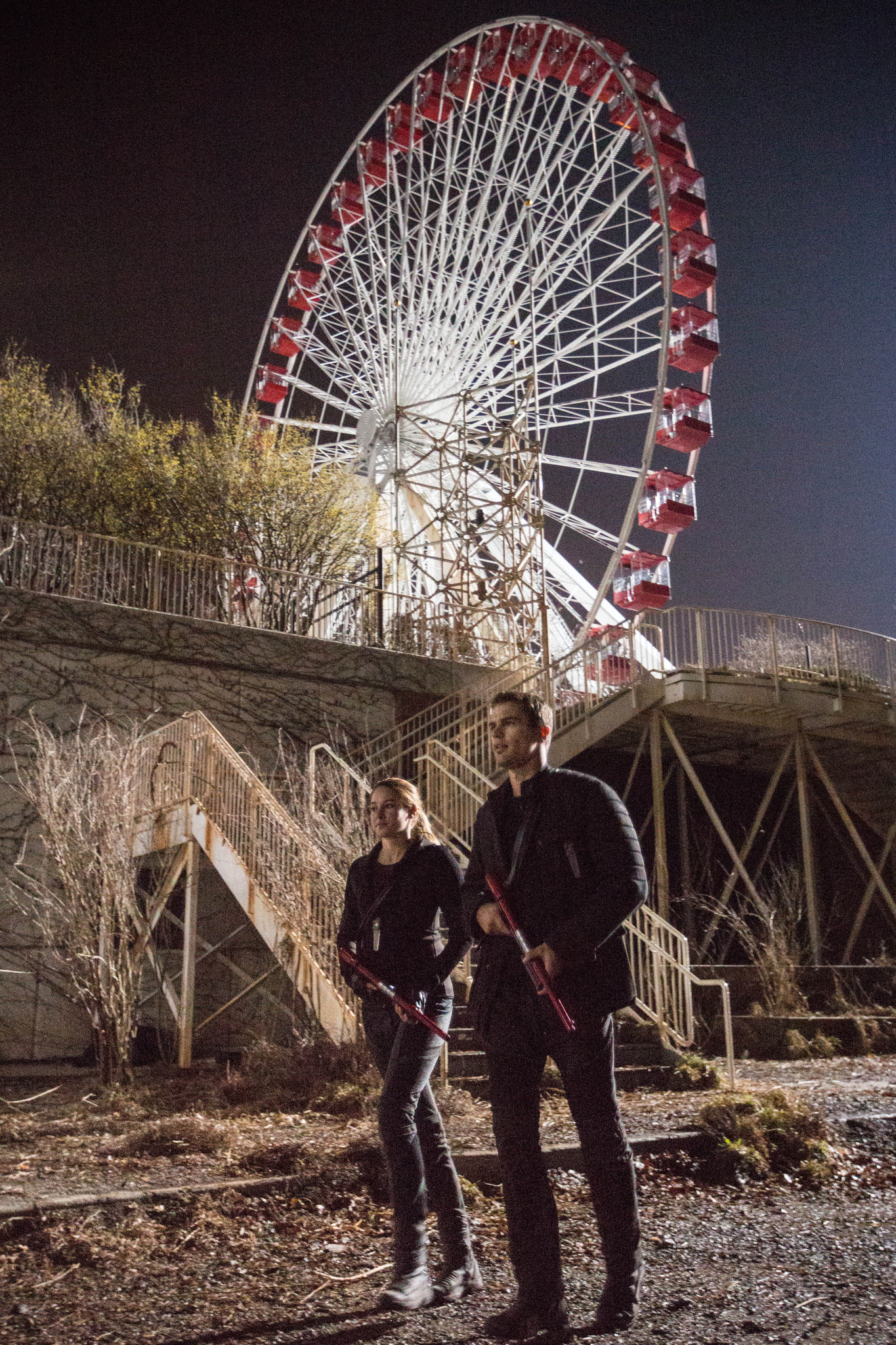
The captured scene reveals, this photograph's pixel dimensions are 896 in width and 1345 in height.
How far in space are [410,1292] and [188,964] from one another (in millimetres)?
7318

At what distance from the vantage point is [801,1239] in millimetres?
4672

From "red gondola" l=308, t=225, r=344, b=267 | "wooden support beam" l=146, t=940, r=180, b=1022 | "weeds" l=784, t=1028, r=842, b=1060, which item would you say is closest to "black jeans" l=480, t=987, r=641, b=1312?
"wooden support beam" l=146, t=940, r=180, b=1022

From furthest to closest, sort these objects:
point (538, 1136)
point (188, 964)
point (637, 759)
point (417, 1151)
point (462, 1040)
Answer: point (637, 759) < point (188, 964) < point (462, 1040) < point (417, 1151) < point (538, 1136)

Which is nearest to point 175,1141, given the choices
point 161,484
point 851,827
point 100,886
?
point 100,886

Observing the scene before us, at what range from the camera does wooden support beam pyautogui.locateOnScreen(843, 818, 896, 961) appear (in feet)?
55.7

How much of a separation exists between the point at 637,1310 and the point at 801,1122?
3045mm

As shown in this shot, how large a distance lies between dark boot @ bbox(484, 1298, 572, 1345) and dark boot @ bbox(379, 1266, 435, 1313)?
353mm

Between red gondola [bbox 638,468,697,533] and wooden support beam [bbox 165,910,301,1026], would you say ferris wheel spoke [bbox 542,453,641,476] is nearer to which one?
red gondola [bbox 638,468,697,533]

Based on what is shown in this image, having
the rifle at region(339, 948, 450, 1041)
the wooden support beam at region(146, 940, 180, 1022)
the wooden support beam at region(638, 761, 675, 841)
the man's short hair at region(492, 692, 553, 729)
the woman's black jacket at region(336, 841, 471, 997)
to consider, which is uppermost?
the wooden support beam at region(638, 761, 675, 841)

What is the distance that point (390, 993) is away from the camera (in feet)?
13.5

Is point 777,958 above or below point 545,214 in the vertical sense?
below

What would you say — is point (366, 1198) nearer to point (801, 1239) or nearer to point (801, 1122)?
point (801, 1239)

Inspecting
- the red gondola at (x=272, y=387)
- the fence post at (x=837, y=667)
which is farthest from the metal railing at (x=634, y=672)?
the red gondola at (x=272, y=387)

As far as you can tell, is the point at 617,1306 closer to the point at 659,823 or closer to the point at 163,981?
the point at 163,981
